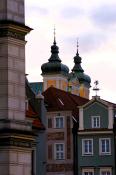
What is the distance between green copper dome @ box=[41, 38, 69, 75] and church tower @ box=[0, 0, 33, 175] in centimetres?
6748

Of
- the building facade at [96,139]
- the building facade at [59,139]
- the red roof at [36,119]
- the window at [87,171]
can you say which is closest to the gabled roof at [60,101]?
the building facade at [59,139]

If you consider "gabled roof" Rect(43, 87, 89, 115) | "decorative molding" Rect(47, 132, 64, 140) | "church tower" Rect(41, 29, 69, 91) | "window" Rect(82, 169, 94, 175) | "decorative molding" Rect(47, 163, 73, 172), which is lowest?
"window" Rect(82, 169, 94, 175)

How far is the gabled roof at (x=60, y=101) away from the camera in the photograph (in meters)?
40.3

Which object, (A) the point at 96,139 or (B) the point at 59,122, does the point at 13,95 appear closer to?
(A) the point at 96,139

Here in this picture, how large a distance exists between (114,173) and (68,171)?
91.7 inches

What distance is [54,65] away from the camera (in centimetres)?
8125

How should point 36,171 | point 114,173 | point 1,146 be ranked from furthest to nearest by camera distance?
point 114,173
point 36,171
point 1,146

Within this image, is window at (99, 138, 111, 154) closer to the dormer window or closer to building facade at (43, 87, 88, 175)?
the dormer window

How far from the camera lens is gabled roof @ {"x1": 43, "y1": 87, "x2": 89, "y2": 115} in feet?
132

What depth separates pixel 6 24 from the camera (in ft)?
34.4

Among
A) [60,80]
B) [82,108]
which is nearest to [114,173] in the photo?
[82,108]

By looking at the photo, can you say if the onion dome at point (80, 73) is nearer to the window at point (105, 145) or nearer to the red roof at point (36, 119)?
the window at point (105, 145)

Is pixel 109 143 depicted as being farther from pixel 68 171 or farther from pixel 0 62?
pixel 0 62

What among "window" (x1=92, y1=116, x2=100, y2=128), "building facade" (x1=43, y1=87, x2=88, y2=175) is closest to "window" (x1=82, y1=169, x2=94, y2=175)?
"building facade" (x1=43, y1=87, x2=88, y2=175)
